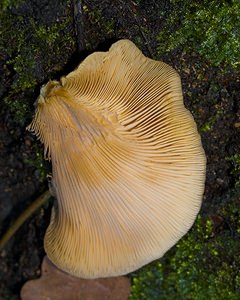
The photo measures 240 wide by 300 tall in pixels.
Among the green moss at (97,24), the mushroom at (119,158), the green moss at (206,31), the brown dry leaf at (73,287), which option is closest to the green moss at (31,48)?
the green moss at (97,24)

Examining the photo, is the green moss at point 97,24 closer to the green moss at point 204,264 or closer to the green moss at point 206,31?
the green moss at point 206,31

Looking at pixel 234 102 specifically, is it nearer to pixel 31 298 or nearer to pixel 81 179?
pixel 81 179

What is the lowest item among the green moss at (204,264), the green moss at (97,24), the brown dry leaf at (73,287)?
the green moss at (204,264)

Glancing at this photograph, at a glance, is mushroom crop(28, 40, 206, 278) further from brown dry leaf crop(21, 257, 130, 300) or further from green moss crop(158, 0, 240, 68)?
brown dry leaf crop(21, 257, 130, 300)

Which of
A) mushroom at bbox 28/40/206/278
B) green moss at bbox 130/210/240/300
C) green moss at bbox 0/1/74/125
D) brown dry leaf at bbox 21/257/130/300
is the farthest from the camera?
brown dry leaf at bbox 21/257/130/300

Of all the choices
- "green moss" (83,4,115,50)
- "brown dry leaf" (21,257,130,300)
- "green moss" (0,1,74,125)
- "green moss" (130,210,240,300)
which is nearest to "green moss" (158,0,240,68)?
"green moss" (83,4,115,50)

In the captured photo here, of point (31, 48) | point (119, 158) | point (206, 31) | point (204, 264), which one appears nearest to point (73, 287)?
point (204, 264)
